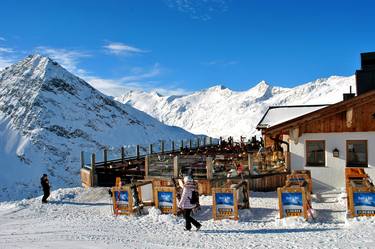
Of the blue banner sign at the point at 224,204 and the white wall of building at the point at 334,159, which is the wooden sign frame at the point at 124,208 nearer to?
the blue banner sign at the point at 224,204

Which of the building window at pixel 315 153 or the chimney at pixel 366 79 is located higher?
the chimney at pixel 366 79

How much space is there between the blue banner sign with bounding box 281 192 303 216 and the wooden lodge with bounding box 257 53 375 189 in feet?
19.5

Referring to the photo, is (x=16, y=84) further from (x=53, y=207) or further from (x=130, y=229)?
(x=130, y=229)

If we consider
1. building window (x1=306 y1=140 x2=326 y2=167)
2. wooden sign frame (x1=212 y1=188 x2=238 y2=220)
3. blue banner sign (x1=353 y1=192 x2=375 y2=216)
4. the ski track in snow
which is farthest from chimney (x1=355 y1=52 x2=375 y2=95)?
wooden sign frame (x1=212 y1=188 x2=238 y2=220)

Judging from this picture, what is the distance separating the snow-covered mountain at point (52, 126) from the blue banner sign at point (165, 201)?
30.6 meters

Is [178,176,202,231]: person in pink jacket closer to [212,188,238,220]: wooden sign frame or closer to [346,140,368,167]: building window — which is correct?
[212,188,238,220]: wooden sign frame

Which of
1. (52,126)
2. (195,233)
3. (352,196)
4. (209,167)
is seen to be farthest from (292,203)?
(52,126)

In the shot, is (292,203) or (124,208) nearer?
(292,203)

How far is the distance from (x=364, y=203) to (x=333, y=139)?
625 cm

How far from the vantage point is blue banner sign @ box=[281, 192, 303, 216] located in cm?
1235

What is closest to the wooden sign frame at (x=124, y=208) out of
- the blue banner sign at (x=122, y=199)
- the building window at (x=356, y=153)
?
the blue banner sign at (x=122, y=199)

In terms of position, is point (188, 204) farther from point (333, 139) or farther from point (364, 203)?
point (333, 139)

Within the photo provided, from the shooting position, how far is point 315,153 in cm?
1828

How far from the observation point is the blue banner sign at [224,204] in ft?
42.4
